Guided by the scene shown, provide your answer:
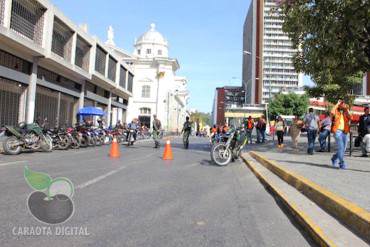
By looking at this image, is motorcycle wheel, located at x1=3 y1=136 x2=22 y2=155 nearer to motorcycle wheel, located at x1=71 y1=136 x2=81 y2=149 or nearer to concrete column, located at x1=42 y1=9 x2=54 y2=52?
motorcycle wheel, located at x1=71 y1=136 x2=81 y2=149

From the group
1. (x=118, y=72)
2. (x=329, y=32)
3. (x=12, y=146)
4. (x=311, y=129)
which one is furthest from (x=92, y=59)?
(x=329, y=32)

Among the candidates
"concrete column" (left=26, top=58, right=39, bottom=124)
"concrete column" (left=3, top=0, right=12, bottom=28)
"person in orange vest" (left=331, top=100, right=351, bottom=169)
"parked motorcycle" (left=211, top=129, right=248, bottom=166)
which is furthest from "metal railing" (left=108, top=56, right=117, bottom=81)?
"person in orange vest" (left=331, top=100, right=351, bottom=169)

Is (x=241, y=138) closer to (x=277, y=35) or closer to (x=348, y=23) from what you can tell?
(x=348, y=23)

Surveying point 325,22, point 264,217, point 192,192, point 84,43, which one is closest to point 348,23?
point 325,22

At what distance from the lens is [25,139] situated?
15289 millimetres

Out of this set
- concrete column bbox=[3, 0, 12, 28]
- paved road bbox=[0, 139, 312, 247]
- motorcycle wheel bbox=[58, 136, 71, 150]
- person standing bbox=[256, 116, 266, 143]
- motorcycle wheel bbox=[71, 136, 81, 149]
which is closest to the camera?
paved road bbox=[0, 139, 312, 247]

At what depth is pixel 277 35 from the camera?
12112 centimetres

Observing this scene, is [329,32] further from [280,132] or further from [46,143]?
[46,143]

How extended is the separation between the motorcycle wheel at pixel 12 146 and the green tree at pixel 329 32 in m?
9.94

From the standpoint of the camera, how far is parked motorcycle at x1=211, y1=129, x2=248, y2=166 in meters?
12.5

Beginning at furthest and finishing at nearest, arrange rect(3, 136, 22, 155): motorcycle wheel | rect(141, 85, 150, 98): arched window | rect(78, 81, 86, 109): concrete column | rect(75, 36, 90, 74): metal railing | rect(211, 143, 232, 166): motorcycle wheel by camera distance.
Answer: rect(141, 85, 150, 98): arched window, rect(78, 81, 86, 109): concrete column, rect(75, 36, 90, 74): metal railing, rect(3, 136, 22, 155): motorcycle wheel, rect(211, 143, 232, 166): motorcycle wheel

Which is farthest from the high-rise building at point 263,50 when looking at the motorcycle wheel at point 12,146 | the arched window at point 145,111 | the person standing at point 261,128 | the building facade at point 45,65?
the motorcycle wheel at point 12,146

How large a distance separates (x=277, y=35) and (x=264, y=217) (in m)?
121

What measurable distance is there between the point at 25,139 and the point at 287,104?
247ft
